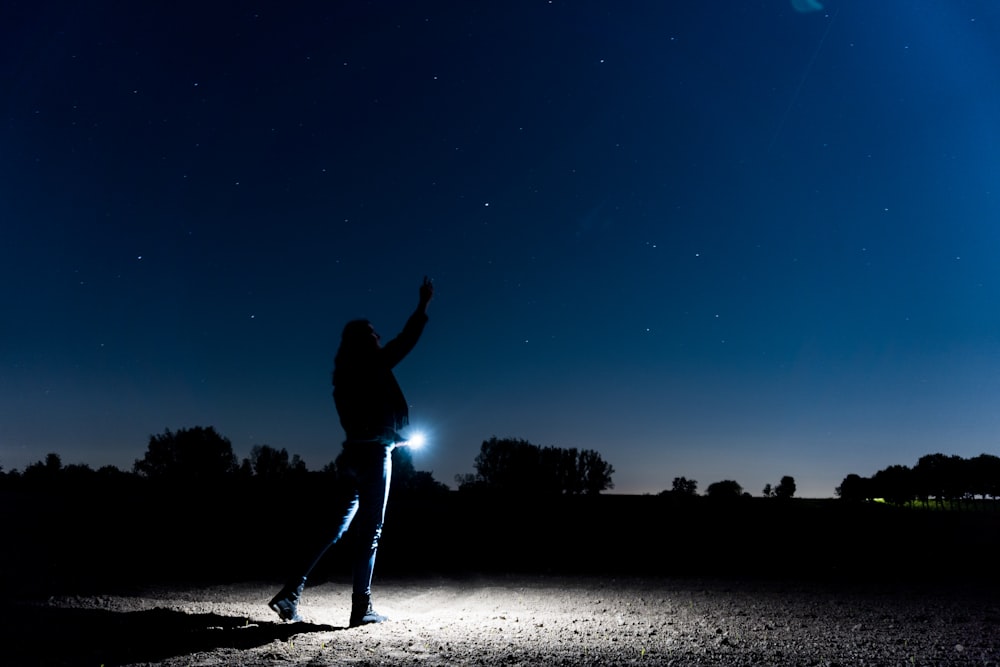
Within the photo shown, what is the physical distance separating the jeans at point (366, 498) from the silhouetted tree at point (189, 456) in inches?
2850

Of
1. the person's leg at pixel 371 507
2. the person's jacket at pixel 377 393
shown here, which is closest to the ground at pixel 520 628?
the person's leg at pixel 371 507

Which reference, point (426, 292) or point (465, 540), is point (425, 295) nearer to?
point (426, 292)

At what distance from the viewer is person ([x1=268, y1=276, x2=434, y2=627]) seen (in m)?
5.00

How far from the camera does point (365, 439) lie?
5.15m

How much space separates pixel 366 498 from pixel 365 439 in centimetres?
51

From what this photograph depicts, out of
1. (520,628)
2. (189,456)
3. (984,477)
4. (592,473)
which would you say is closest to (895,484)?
(984,477)

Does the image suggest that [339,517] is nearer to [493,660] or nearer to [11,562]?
[493,660]

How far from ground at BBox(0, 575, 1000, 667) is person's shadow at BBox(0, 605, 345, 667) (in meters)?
0.01

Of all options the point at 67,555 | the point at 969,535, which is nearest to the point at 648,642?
the point at 67,555

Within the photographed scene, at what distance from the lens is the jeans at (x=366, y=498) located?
5145 millimetres

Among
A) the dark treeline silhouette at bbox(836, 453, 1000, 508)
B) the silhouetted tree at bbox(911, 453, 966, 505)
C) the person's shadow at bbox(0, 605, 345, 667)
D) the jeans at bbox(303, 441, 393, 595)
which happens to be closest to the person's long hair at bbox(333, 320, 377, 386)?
the jeans at bbox(303, 441, 393, 595)

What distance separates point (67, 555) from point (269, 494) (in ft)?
55.1

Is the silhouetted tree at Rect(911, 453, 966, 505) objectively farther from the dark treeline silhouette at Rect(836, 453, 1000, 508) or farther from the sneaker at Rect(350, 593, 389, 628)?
the sneaker at Rect(350, 593, 389, 628)

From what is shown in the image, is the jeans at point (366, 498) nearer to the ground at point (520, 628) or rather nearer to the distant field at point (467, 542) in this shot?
the ground at point (520, 628)
